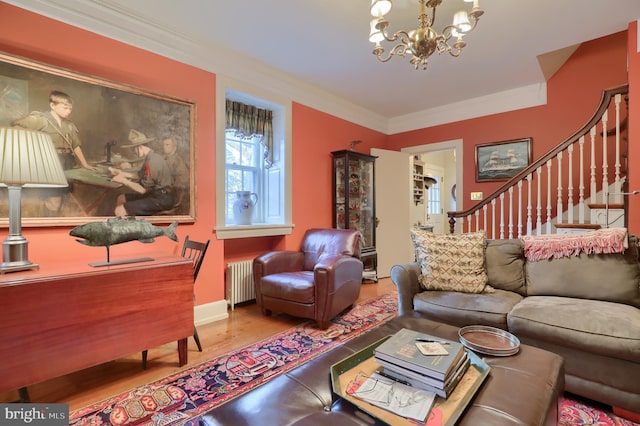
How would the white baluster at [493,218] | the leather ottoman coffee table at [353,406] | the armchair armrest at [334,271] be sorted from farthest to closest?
the white baluster at [493,218] → the armchair armrest at [334,271] → the leather ottoman coffee table at [353,406]

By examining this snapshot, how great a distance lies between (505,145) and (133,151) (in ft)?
14.9

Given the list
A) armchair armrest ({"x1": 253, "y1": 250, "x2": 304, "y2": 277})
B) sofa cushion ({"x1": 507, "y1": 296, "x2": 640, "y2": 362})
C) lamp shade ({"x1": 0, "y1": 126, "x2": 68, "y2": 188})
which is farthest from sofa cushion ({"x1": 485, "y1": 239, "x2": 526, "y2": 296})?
lamp shade ({"x1": 0, "y1": 126, "x2": 68, "y2": 188})

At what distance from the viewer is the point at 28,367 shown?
1502 millimetres

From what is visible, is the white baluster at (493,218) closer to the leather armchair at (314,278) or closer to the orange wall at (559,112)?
the orange wall at (559,112)

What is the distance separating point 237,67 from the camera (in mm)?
3162

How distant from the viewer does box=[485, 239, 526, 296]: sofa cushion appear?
2.25 meters

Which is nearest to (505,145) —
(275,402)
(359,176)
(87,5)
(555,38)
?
(555,38)

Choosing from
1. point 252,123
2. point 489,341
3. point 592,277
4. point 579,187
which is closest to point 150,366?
point 489,341

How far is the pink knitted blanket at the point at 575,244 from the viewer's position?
76.0 inches

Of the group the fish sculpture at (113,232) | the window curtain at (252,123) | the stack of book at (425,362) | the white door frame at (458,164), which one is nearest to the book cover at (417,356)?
the stack of book at (425,362)

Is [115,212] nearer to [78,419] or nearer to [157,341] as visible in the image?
[157,341]

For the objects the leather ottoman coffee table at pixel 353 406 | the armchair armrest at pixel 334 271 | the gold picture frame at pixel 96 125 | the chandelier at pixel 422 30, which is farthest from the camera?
the armchair armrest at pixel 334 271

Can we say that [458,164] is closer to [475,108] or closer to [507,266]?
[475,108]

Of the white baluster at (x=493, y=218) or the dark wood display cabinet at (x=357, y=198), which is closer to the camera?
the white baluster at (x=493, y=218)
